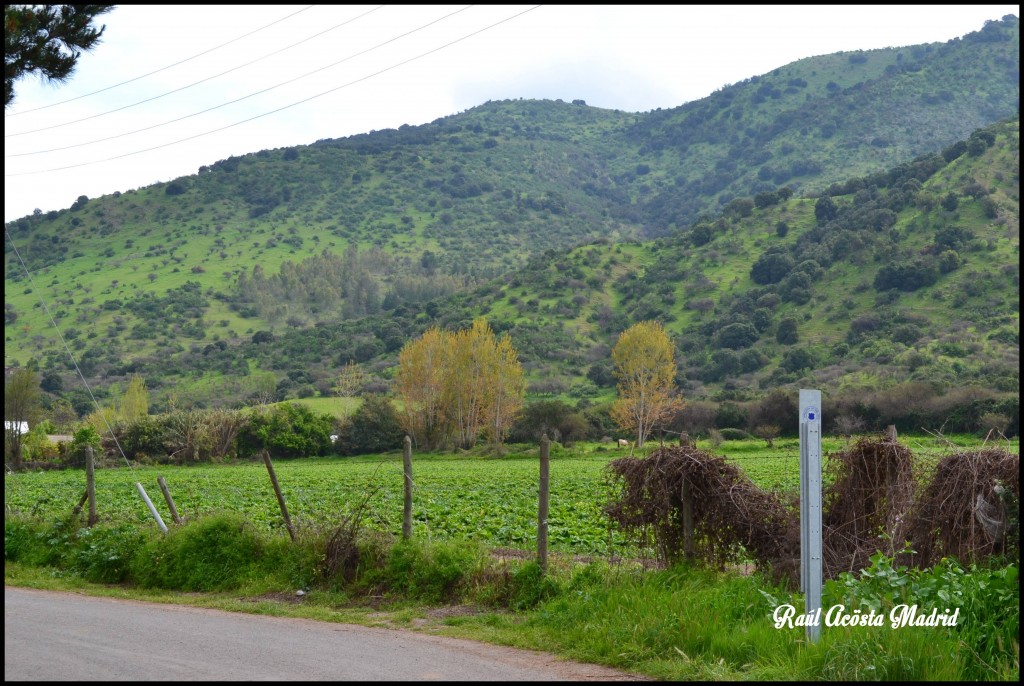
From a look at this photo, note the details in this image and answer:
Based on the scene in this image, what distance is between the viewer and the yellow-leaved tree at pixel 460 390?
2793 inches

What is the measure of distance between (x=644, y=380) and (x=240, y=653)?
64340mm

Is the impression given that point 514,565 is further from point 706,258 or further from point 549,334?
point 706,258

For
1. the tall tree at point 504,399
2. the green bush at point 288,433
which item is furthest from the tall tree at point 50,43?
the tall tree at point 504,399

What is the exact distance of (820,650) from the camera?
24.6 feet

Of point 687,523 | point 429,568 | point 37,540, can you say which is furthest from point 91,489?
point 687,523

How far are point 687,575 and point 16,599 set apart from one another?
29.9 ft

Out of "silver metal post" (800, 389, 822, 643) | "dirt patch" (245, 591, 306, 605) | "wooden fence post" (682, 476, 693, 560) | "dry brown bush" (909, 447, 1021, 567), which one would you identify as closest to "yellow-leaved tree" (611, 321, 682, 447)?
"dirt patch" (245, 591, 306, 605)

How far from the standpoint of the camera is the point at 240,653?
8.65 metres

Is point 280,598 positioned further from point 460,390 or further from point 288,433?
point 460,390

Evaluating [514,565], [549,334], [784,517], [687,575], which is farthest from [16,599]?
[549,334]

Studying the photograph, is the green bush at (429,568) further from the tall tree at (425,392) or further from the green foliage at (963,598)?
the tall tree at (425,392)

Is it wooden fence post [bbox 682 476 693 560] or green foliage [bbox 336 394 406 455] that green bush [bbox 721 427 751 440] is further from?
wooden fence post [bbox 682 476 693 560]

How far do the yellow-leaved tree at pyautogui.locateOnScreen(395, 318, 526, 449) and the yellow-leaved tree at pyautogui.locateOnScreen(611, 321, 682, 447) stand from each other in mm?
8600

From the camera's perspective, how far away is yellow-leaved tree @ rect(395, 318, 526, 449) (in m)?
70.9
